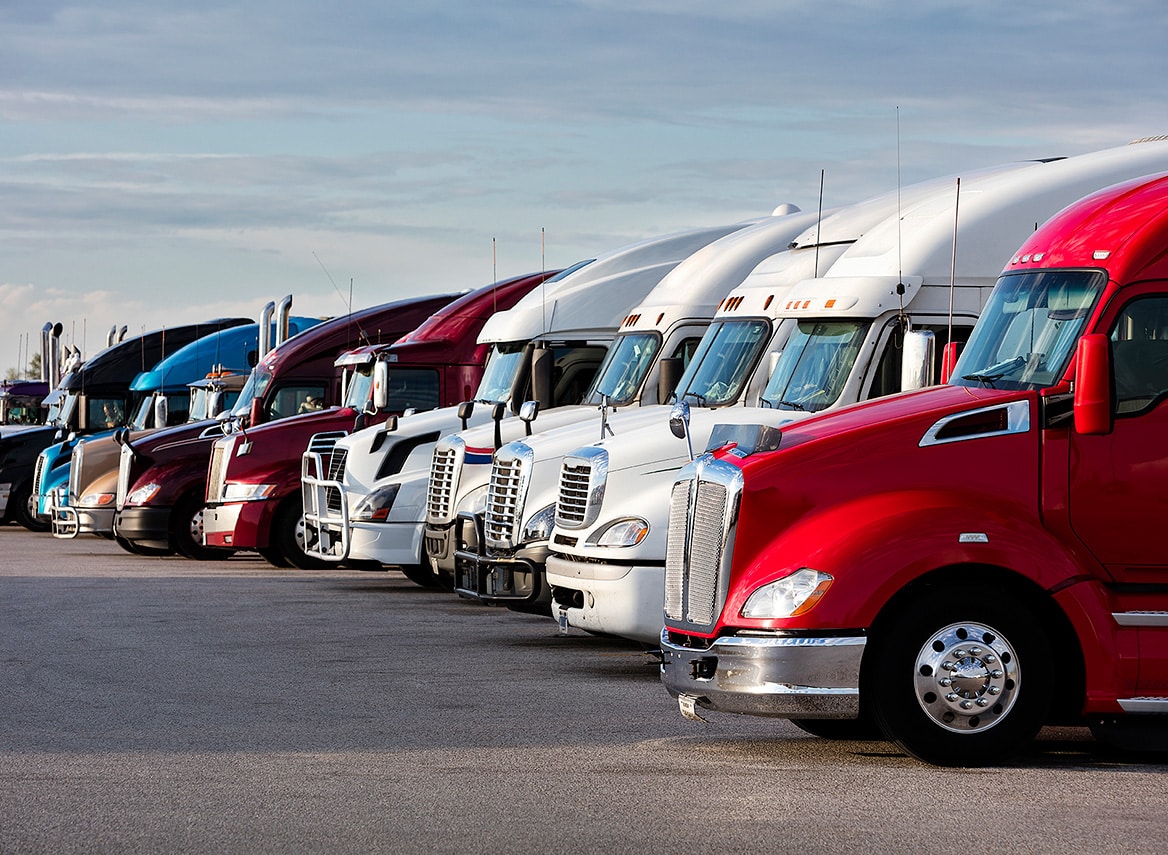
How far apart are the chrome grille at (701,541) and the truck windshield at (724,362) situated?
15.9 feet

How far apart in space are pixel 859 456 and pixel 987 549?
0.71 metres

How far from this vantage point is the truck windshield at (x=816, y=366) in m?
13.0

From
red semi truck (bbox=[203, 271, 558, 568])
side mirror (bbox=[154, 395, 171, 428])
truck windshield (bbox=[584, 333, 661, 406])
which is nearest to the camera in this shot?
truck windshield (bbox=[584, 333, 661, 406])

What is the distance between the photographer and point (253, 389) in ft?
78.8

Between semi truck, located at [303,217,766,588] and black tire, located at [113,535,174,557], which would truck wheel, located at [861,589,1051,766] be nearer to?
semi truck, located at [303,217,766,588]

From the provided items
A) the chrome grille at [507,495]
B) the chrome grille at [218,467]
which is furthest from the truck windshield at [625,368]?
the chrome grille at [218,467]

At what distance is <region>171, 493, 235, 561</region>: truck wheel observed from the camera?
23547mm

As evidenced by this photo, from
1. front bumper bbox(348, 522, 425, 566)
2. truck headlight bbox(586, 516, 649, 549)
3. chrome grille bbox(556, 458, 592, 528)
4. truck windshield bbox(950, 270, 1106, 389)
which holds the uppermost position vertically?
truck windshield bbox(950, 270, 1106, 389)

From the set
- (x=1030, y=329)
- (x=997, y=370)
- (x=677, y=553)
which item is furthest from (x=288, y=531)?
(x=1030, y=329)

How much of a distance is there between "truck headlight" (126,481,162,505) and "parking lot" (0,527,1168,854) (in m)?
9.56

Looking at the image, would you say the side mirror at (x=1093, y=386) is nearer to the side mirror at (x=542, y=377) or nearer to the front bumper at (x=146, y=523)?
the side mirror at (x=542, y=377)

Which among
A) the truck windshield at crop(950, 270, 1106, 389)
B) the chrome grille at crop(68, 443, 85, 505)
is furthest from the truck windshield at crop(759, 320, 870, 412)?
the chrome grille at crop(68, 443, 85, 505)

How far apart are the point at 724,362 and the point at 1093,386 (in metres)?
6.33

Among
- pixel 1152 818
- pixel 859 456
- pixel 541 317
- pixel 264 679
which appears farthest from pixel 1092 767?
pixel 541 317
